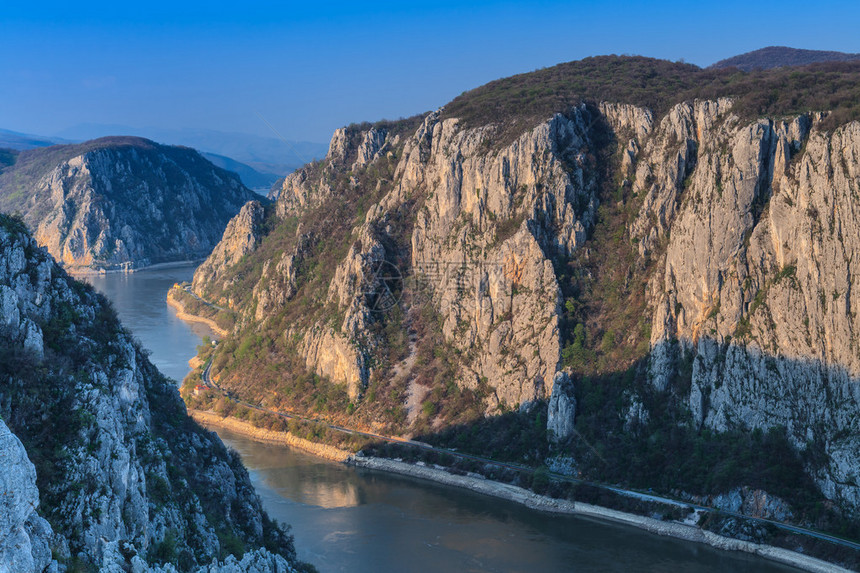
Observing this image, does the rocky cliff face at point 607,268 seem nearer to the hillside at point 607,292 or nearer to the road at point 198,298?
the hillside at point 607,292

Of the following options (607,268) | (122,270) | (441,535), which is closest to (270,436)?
(441,535)

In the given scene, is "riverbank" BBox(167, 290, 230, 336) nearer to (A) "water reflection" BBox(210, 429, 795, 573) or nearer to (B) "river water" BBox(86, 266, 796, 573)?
(B) "river water" BBox(86, 266, 796, 573)

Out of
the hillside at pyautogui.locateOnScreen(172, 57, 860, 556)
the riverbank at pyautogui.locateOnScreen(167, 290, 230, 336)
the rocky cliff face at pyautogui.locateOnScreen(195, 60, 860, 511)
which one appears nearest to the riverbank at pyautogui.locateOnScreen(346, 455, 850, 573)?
the hillside at pyautogui.locateOnScreen(172, 57, 860, 556)

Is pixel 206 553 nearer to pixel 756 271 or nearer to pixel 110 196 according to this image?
pixel 756 271

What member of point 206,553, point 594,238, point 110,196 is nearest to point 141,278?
point 110,196

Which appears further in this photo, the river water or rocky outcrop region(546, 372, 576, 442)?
rocky outcrop region(546, 372, 576, 442)

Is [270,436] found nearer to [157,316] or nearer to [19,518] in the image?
[157,316]

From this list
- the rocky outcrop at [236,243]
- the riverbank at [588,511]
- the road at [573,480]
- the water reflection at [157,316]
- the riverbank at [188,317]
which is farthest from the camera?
the rocky outcrop at [236,243]

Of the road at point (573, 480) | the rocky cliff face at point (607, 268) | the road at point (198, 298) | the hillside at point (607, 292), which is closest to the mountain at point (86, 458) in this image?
the road at point (573, 480)
